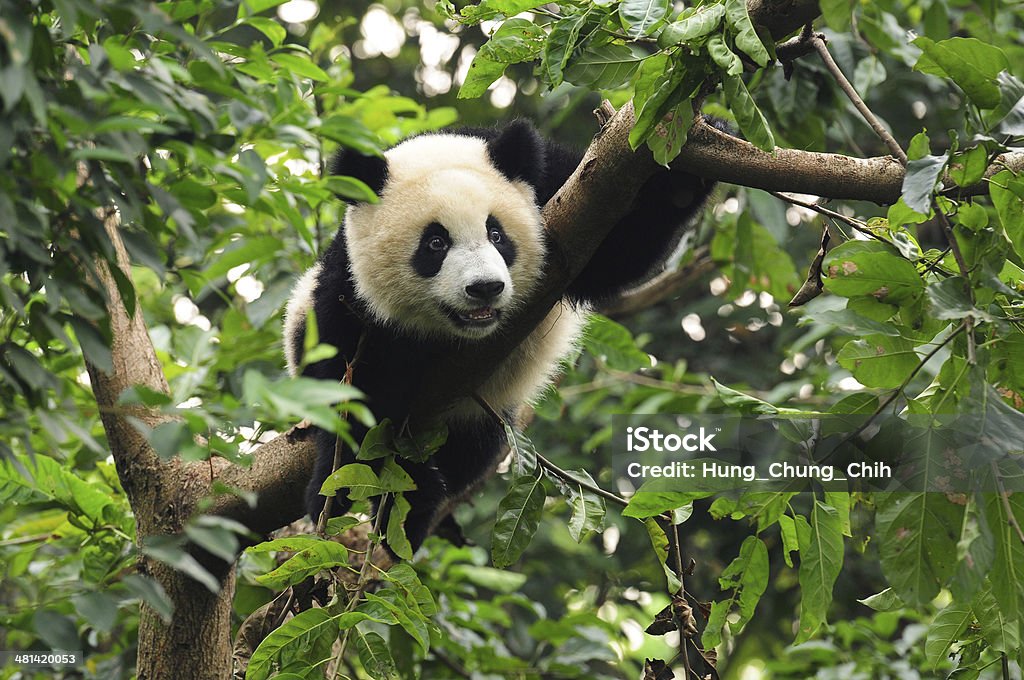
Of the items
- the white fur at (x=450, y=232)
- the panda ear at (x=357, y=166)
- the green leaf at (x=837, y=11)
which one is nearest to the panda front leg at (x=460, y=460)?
the white fur at (x=450, y=232)

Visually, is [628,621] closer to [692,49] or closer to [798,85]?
[798,85]

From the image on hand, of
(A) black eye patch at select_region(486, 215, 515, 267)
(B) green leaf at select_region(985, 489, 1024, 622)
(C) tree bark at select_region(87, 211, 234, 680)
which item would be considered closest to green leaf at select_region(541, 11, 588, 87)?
(A) black eye patch at select_region(486, 215, 515, 267)

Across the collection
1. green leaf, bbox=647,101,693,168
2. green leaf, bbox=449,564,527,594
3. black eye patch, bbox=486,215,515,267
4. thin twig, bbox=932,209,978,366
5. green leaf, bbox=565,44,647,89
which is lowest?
green leaf, bbox=449,564,527,594

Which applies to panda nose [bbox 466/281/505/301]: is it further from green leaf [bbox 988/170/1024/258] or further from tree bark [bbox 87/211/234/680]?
green leaf [bbox 988/170/1024/258]

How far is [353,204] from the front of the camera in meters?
3.89

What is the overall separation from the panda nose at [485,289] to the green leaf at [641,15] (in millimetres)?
1156

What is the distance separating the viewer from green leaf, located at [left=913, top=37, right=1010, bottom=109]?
2.27 meters

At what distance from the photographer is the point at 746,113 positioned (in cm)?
236

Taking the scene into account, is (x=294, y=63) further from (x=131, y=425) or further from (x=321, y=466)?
(x=131, y=425)

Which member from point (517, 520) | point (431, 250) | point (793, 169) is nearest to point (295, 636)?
point (517, 520)

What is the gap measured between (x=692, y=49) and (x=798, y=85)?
2.48 meters

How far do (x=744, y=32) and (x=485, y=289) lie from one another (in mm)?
1385

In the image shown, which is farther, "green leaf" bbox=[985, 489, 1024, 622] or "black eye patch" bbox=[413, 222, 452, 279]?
"black eye patch" bbox=[413, 222, 452, 279]

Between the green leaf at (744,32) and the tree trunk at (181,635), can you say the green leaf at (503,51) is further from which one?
the tree trunk at (181,635)
